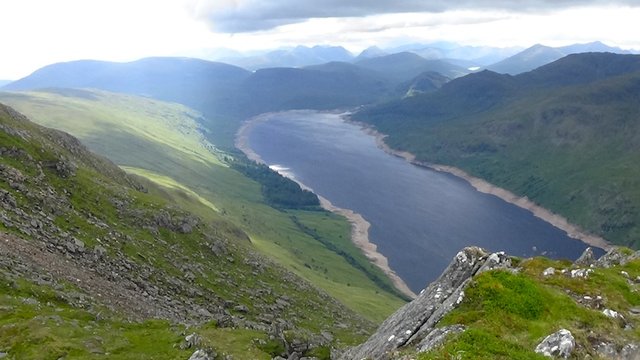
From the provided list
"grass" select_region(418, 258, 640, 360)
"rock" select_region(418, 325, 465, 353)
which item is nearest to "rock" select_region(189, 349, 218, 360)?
"rock" select_region(418, 325, 465, 353)

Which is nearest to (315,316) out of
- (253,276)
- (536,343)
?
(253,276)

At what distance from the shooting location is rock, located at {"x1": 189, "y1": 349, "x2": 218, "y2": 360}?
5022 cm

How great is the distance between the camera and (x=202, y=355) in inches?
1996

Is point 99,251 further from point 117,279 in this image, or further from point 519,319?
point 519,319

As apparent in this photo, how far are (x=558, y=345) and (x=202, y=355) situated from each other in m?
33.0

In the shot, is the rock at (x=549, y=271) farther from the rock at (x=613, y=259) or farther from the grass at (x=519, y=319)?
the rock at (x=613, y=259)

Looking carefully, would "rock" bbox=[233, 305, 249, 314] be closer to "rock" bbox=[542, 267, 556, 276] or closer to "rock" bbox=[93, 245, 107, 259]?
"rock" bbox=[93, 245, 107, 259]

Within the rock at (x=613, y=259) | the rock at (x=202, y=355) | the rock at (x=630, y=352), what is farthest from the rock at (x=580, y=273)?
the rock at (x=202, y=355)

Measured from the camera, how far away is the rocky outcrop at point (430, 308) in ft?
126

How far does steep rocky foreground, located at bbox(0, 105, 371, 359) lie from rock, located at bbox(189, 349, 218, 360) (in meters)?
0.42

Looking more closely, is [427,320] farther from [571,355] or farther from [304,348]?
[304,348]

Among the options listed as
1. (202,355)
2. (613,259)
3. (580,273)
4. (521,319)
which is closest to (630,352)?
(521,319)

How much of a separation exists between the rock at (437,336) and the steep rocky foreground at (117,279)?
83.2 ft

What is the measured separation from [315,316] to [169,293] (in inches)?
1628
